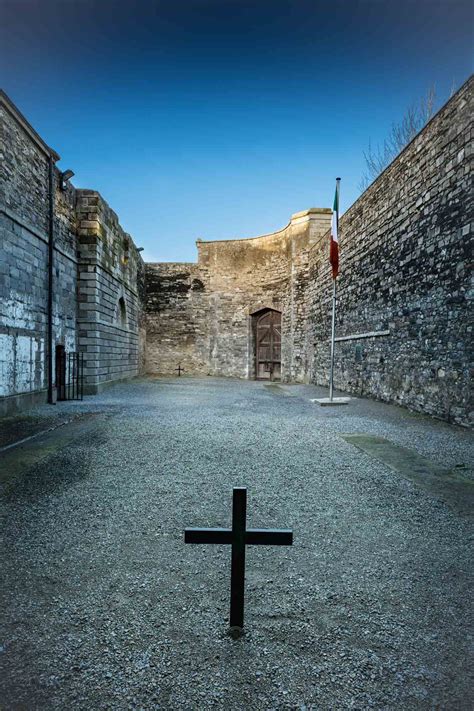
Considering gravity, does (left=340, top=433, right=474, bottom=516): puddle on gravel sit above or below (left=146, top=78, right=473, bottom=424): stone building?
below

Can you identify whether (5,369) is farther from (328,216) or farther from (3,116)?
(328,216)

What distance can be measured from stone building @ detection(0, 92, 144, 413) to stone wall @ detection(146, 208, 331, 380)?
21.7 ft

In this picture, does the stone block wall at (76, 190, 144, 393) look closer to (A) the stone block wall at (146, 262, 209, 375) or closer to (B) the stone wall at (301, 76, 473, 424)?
(A) the stone block wall at (146, 262, 209, 375)

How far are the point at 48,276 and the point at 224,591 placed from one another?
8.45 meters

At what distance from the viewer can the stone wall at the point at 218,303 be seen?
17.8m

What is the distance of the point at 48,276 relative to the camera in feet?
28.1

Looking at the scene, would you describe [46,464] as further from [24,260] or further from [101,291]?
[101,291]

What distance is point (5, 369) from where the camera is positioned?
22.5 feet

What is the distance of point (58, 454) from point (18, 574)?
251 centimetres

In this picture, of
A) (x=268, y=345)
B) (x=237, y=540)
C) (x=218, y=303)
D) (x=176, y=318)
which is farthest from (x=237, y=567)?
(x=176, y=318)

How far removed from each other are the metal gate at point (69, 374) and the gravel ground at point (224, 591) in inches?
223

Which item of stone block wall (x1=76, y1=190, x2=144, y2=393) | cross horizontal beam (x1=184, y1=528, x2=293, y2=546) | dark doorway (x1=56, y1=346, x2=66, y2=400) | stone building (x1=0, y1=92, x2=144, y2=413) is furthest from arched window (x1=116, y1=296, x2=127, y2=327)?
cross horizontal beam (x1=184, y1=528, x2=293, y2=546)

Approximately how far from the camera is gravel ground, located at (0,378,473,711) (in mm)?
1365

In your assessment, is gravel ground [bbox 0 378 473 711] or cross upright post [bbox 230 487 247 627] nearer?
gravel ground [bbox 0 378 473 711]
